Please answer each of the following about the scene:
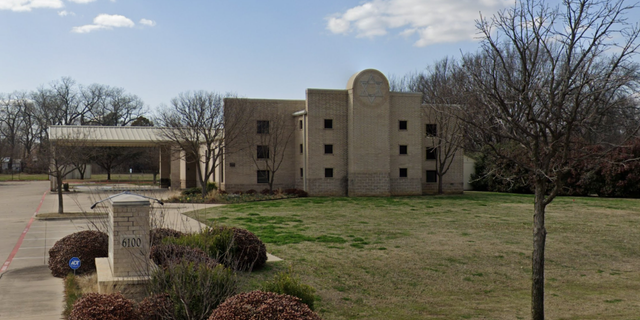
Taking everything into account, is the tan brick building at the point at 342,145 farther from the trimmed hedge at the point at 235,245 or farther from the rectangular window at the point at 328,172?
the trimmed hedge at the point at 235,245

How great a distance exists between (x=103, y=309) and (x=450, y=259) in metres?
11.0

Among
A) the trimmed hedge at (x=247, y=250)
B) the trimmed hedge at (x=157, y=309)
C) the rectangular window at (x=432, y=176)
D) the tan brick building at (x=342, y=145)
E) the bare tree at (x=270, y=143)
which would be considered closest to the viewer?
the trimmed hedge at (x=157, y=309)

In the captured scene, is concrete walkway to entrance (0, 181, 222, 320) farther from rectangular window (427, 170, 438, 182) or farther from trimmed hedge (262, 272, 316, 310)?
rectangular window (427, 170, 438, 182)

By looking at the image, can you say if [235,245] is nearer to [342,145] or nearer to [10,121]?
[342,145]

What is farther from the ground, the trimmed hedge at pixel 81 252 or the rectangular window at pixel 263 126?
the rectangular window at pixel 263 126

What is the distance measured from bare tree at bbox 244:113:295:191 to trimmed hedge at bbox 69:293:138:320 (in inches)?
1192

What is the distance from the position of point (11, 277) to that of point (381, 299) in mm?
8662

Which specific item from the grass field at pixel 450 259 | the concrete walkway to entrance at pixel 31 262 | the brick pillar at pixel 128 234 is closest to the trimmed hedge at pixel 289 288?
the grass field at pixel 450 259

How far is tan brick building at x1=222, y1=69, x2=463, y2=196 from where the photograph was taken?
122 feet

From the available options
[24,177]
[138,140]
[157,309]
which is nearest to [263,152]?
[138,140]

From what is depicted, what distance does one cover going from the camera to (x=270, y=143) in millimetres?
39031

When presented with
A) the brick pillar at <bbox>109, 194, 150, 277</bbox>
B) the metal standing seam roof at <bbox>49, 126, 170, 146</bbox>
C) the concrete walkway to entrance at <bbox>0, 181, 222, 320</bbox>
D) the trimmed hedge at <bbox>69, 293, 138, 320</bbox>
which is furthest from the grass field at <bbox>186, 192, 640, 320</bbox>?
the metal standing seam roof at <bbox>49, 126, 170, 146</bbox>

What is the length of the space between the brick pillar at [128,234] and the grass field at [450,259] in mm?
2441

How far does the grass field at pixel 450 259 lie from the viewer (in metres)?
12.0
